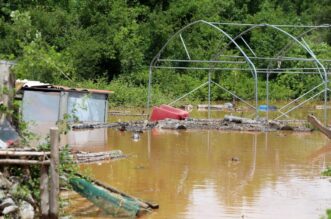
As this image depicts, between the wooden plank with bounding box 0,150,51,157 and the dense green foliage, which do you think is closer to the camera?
the wooden plank with bounding box 0,150,51,157

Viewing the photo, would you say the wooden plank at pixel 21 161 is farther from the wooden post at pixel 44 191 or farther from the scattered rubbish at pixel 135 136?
the scattered rubbish at pixel 135 136

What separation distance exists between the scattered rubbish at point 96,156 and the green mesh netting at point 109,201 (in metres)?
4.83

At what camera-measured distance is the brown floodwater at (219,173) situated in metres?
11.6

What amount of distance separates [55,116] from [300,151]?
8145 mm

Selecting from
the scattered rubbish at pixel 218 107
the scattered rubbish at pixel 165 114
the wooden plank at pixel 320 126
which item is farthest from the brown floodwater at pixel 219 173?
the scattered rubbish at pixel 218 107

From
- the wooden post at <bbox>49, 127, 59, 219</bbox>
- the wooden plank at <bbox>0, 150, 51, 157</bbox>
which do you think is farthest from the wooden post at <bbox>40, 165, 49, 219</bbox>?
the wooden plank at <bbox>0, 150, 51, 157</bbox>

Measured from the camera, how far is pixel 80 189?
33.9 feet

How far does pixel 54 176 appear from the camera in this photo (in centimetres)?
890

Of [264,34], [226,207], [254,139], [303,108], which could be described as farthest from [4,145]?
[264,34]

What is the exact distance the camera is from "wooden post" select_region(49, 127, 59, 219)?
29.1 feet

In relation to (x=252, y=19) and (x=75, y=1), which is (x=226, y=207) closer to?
(x=75, y=1)

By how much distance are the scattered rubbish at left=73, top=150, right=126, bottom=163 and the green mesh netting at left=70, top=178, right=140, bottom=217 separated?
4.83 meters

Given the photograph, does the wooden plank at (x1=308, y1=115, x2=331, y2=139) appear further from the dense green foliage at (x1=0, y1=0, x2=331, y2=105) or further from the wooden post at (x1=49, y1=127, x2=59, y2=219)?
the dense green foliage at (x1=0, y1=0, x2=331, y2=105)

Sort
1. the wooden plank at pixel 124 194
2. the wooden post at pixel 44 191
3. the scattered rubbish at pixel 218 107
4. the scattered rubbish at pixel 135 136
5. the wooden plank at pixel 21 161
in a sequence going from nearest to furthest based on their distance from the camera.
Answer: the wooden plank at pixel 21 161, the wooden post at pixel 44 191, the wooden plank at pixel 124 194, the scattered rubbish at pixel 135 136, the scattered rubbish at pixel 218 107
